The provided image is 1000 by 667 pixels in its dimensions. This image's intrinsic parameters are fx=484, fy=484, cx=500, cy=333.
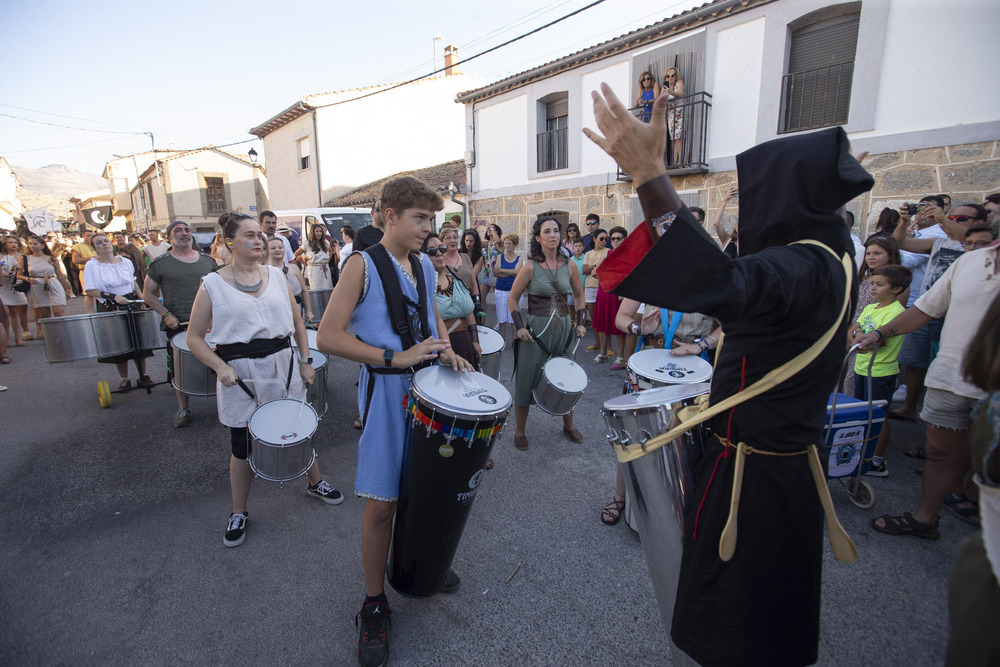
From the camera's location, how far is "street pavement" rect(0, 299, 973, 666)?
2.25m

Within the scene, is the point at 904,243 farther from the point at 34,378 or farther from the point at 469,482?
the point at 34,378

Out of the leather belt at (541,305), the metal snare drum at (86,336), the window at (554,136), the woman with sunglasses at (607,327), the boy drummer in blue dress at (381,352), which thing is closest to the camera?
the boy drummer in blue dress at (381,352)

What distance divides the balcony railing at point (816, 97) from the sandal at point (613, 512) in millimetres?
7539

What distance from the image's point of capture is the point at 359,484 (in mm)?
2092

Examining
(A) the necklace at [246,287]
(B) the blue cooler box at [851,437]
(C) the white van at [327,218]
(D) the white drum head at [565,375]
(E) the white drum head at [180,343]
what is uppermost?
(C) the white van at [327,218]

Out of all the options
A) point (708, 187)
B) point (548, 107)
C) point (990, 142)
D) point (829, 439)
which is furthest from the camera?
point (548, 107)

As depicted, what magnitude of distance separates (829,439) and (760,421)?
2190 millimetres

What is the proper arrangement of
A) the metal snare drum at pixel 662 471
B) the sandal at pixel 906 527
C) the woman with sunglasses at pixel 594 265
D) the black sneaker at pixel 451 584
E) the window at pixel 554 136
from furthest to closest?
the window at pixel 554 136, the woman with sunglasses at pixel 594 265, the sandal at pixel 906 527, the black sneaker at pixel 451 584, the metal snare drum at pixel 662 471

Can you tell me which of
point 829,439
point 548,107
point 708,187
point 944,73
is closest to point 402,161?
point 548,107

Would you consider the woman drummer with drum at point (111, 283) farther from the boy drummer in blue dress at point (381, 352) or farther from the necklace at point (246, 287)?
the boy drummer in blue dress at point (381, 352)

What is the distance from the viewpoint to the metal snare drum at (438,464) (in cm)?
190

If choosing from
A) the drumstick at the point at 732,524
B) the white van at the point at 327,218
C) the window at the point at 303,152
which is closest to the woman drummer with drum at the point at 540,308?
the drumstick at the point at 732,524

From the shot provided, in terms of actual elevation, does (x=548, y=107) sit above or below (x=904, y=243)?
above

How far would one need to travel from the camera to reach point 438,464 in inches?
76.7
